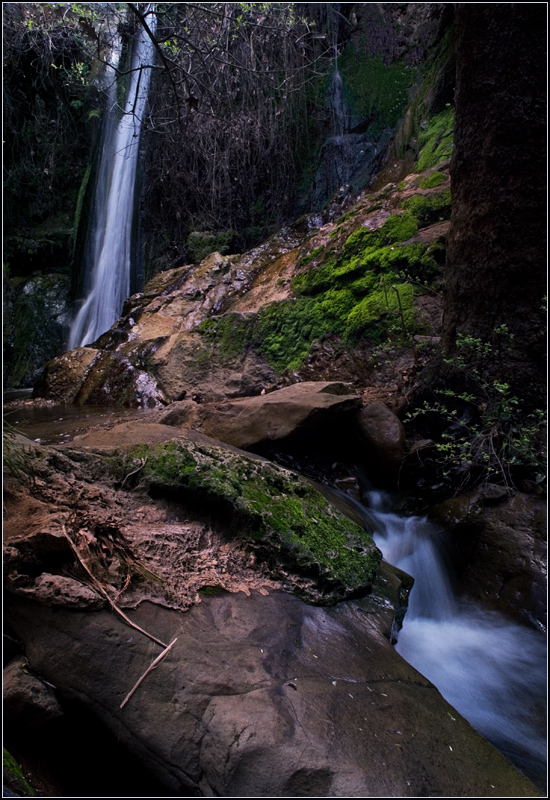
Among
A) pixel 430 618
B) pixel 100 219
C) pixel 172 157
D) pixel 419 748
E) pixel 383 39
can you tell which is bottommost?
→ pixel 430 618

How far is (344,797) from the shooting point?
1.58 metres

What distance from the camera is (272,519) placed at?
258 cm

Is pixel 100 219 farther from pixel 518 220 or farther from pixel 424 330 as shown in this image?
pixel 518 220

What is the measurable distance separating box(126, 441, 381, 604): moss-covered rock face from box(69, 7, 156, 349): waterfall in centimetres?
963

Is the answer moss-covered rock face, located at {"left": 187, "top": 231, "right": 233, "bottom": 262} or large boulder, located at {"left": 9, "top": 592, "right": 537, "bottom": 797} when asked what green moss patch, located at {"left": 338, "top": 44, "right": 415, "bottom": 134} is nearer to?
moss-covered rock face, located at {"left": 187, "top": 231, "right": 233, "bottom": 262}

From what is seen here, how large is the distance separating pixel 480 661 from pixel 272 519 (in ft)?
5.40

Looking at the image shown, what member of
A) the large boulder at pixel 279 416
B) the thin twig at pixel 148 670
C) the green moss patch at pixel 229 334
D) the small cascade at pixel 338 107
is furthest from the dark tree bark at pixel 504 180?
the small cascade at pixel 338 107

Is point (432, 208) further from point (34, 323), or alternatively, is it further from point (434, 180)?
point (34, 323)

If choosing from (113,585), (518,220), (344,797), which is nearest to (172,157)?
(518,220)

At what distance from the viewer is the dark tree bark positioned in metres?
3.41

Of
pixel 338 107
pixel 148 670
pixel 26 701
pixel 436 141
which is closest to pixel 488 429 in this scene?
pixel 148 670

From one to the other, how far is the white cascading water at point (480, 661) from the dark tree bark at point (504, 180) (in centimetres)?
157

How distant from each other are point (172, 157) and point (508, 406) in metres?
11.0

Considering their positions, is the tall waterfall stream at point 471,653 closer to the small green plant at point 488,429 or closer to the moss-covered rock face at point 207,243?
the small green plant at point 488,429
